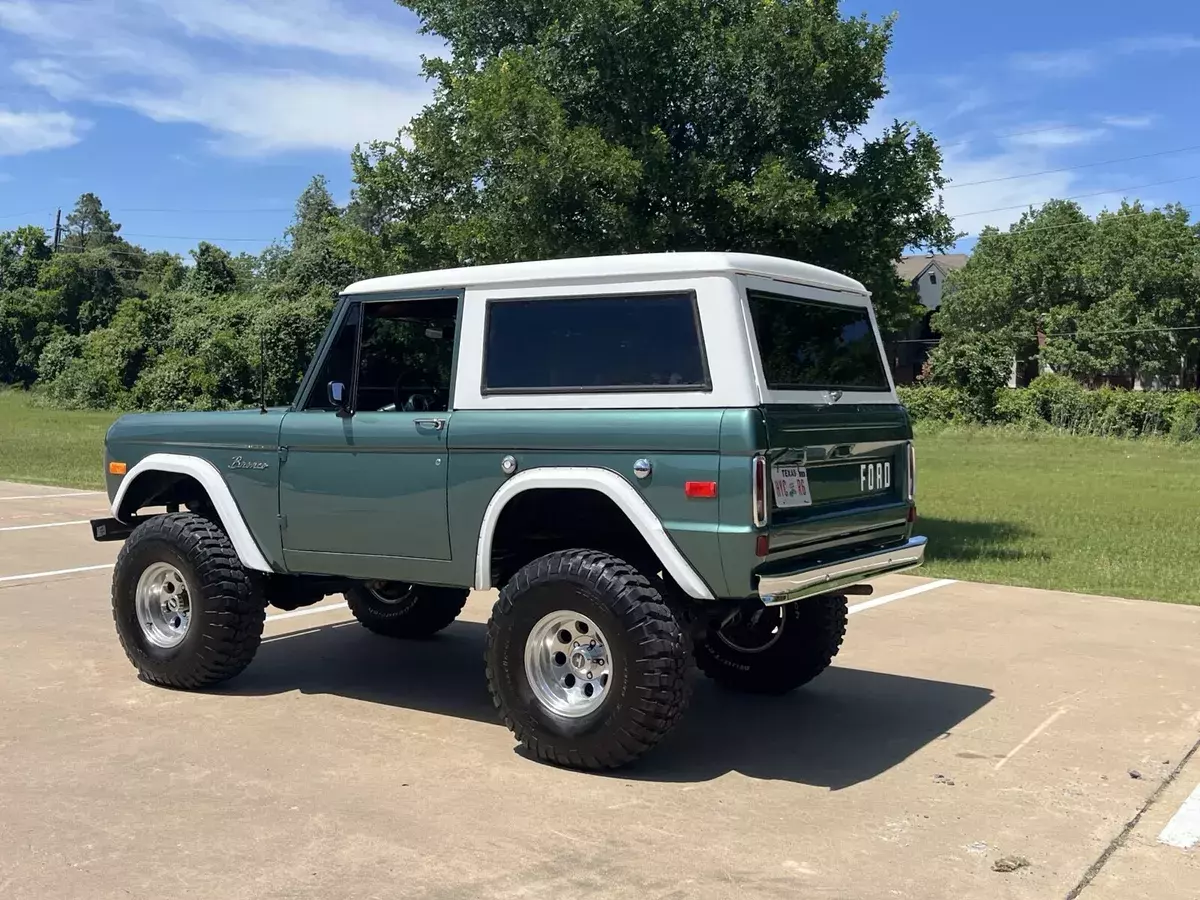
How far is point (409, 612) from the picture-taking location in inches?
313

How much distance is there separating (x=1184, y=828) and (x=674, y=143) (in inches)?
350

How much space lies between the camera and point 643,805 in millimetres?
4879

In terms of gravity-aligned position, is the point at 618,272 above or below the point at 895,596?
above

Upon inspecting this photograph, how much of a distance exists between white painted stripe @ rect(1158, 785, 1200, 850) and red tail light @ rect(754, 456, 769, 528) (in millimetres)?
1966

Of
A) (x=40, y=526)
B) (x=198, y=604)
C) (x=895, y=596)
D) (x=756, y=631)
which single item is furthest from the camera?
(x=40, y=526)

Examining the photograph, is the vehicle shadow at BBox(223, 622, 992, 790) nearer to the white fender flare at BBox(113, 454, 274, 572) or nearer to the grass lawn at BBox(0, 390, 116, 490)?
the white fender flare at BBox(113, 454, 274, 572)

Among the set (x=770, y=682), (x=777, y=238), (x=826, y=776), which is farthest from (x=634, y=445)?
(x=777, y=238)

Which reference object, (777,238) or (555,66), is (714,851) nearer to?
(777,238)

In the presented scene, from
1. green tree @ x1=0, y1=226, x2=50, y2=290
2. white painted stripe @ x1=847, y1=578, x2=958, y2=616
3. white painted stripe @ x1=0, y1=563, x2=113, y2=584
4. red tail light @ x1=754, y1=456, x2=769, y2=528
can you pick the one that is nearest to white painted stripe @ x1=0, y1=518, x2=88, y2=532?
white painted stripe @ x1=0, y1=563, x2=113, y2=584

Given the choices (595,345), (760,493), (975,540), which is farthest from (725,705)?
(975,540)

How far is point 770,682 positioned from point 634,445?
2229mm

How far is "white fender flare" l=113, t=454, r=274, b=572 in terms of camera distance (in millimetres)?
6410

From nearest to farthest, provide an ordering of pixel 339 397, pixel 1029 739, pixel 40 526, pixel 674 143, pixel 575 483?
pixel 575 483 < pixel 1029 739 < pixel 339 397 < pixel 674 143 < pixel 40 526

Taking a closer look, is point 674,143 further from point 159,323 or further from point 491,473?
point 159,323
